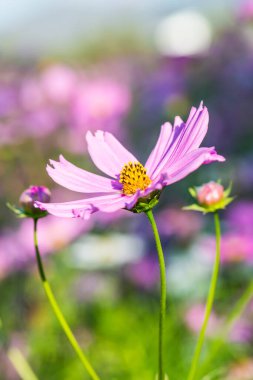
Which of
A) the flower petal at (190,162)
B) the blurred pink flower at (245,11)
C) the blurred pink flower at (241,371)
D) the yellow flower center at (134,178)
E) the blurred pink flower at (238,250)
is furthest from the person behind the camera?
the blurred pink flower at (245,11)

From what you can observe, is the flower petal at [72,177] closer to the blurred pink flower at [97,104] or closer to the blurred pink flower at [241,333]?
the blurred pink flower at [241,333]

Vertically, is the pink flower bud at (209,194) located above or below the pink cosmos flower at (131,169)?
below

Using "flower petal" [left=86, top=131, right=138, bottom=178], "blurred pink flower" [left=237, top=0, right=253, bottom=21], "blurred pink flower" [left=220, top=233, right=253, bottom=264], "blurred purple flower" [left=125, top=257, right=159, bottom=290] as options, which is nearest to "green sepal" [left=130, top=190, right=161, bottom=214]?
"flower petal" [left=86, top=131, right=138, bottom=178]

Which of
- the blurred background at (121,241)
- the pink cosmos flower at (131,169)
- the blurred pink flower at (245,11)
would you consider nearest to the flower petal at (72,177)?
the pink cosmos flower at (131,169)

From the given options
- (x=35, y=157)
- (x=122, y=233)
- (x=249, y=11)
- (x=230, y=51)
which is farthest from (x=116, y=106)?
(x=230, y=51)

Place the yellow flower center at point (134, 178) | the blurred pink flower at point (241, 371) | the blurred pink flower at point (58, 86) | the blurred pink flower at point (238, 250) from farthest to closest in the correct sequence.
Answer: the blurred pink flower at point (58, 86)
the blurred pink flower at point (238, 250)
the blurred pink flower at point (241, 371)
the yellow flower center at point (134, 178)

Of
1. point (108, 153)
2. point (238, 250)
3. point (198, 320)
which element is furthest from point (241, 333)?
point (108, 153)
